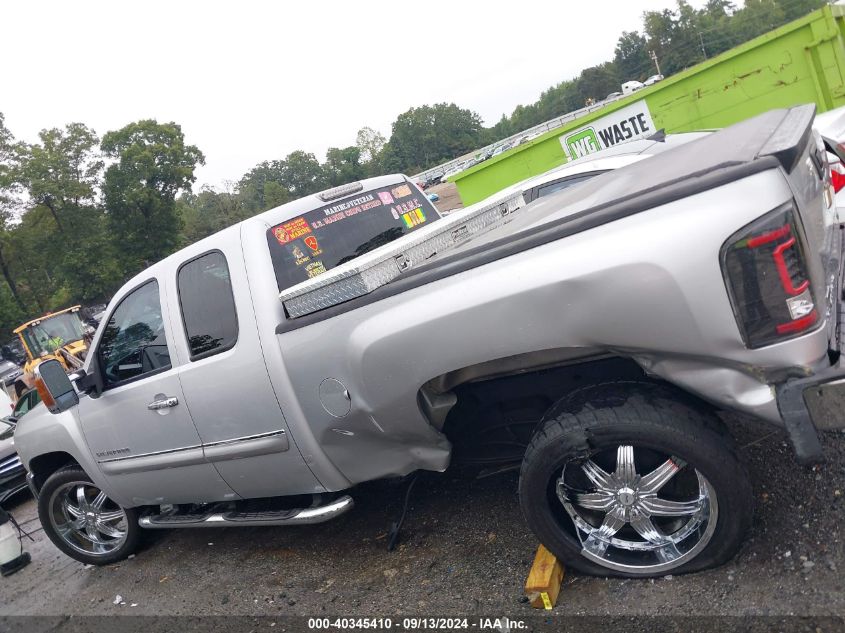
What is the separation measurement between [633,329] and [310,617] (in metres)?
2.28

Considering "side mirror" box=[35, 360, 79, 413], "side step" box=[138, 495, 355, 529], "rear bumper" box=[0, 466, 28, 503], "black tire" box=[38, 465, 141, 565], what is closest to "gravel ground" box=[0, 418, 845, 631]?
"black tire" box=[38, 465, 141, 565]

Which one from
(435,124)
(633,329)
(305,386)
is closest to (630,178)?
(633,329)

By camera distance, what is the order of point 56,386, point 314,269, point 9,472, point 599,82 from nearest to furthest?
point 314,269, point 56,386, point 9,472, point 599,82

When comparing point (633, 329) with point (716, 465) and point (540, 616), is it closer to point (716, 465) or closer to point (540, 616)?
point (716, 465)

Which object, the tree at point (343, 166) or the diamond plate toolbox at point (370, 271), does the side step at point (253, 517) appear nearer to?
the diamond plate toolbox at point (370, 271)

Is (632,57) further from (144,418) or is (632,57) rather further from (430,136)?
(144,418)

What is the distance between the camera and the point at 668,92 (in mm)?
10906

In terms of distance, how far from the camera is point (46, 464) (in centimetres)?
504

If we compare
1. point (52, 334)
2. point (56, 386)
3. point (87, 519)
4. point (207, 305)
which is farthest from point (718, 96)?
point (52, 334)

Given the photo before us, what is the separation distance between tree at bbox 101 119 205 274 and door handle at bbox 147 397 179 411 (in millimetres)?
40955

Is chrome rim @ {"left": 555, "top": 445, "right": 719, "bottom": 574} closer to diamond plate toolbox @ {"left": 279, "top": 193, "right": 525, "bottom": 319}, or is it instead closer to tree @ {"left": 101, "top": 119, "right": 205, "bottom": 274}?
diamond plate toolbox @ {"left": 279, "top": 193, "right": 525, "bottom": 319}

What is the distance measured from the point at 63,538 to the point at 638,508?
14.3 feet

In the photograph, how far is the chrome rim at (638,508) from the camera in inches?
103

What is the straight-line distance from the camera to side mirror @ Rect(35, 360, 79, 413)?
4191 mm
